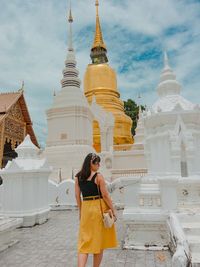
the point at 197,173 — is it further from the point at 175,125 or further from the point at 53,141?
the point at 53,141

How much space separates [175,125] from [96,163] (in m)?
5.47

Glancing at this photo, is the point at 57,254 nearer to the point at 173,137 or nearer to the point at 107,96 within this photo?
the point at 173,137

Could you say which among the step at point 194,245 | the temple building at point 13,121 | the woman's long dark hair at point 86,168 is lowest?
the step at point 194,245

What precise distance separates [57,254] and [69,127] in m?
13.8

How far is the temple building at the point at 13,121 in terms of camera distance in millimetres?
19141

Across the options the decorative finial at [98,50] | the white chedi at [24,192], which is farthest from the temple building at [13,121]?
the decorative finial at [98,50]

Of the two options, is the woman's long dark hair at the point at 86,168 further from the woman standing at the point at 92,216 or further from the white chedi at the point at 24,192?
the white chedi at the point at 24,192

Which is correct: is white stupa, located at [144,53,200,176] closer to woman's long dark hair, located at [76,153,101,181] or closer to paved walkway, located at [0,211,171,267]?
paved walkway, located at [0,211,171,267]

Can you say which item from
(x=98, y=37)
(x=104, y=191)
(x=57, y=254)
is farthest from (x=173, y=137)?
(x=98, y=37)

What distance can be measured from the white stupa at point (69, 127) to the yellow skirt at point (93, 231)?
1280 cm

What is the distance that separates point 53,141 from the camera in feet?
60.5

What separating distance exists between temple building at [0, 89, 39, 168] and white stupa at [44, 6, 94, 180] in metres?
3.15

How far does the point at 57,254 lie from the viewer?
15.6 feet

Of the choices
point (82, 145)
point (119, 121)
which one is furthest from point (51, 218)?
point (119, 121)
